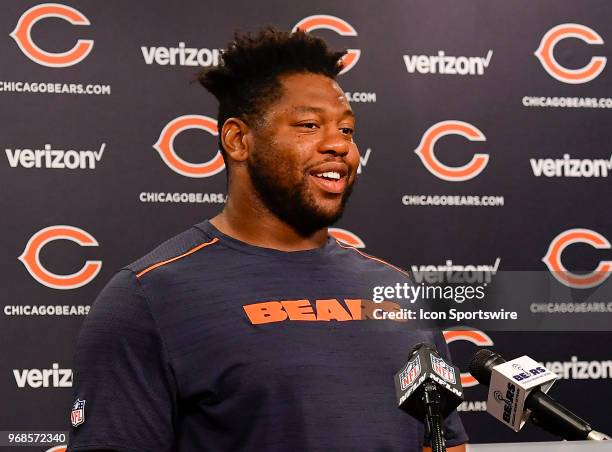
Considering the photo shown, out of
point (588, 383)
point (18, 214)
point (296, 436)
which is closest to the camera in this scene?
point (296, 436)

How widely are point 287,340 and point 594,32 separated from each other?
1.89 meters

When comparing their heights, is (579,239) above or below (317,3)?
below

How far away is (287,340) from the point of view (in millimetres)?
1264

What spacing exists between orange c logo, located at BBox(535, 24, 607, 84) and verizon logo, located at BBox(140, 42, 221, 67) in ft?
3.54

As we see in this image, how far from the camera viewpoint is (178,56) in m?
2.46

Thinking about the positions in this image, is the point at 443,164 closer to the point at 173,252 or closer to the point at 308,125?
the point at 308,125

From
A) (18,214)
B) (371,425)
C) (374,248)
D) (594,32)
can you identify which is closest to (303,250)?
(371,425)

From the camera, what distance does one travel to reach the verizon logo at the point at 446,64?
8.38 feet

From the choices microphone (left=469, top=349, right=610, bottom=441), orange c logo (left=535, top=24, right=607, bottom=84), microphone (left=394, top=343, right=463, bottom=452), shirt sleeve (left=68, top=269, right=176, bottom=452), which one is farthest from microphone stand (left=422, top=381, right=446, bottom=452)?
orange c logo (left=535, top=24, right=607, bottom=84)

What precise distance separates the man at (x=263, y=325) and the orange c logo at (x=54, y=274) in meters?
1.00

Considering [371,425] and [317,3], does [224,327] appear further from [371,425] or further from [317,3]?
[317,3]

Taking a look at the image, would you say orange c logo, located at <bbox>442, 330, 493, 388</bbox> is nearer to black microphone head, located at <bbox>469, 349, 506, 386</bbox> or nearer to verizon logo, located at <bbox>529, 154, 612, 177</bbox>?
verizon logo, located at <bbox>529, 154, 612, 177</bbox>

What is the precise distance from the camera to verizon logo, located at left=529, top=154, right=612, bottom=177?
258 cm

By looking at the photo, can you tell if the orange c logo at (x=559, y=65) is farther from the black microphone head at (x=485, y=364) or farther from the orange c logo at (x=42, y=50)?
the black microphone head at (x=485, y=364)
